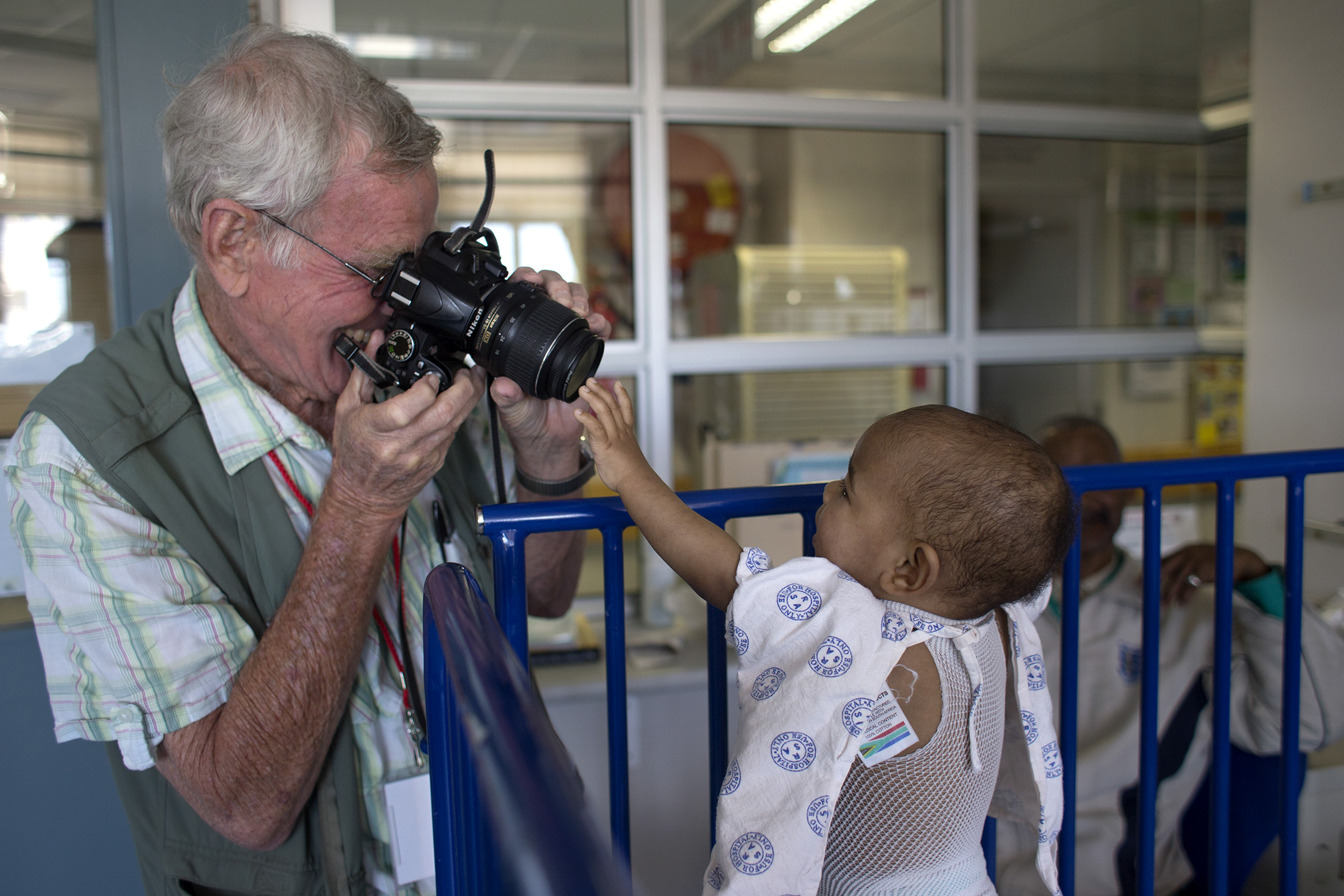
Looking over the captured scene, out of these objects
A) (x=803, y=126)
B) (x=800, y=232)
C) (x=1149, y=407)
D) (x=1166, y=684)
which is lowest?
(x=1166, y=684)

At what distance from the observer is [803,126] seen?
2336 mm

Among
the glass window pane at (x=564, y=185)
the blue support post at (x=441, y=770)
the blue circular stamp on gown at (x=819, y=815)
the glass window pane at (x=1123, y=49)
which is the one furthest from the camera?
the glass window pane at (x=564, y=185)

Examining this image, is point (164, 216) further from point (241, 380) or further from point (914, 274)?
point (914, 274)

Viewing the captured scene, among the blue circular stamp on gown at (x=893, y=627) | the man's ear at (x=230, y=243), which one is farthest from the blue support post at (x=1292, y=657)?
the man's ear at (x=230, y=243)

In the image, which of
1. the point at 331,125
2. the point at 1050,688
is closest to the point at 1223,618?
the point at 1050,688

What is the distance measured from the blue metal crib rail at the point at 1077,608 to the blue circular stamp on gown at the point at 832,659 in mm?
186

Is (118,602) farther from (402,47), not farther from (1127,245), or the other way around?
(1127,245)

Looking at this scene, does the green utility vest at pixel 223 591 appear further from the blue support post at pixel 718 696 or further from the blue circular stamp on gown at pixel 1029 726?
the blue circular stamp on gown at pixel 1029 726

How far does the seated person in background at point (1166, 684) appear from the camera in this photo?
5.40 feet

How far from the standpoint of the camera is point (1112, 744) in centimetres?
176

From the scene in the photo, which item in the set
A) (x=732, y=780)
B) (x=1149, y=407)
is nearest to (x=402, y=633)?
(x=732, y=780)

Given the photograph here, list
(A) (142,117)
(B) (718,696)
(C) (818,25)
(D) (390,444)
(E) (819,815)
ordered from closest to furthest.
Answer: (E) (819,815) → (D) (390,444) → (B) (718,696) → (A) (142,117) → (C) (818,25)

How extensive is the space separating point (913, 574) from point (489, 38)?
3.81m

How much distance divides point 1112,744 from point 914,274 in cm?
354
